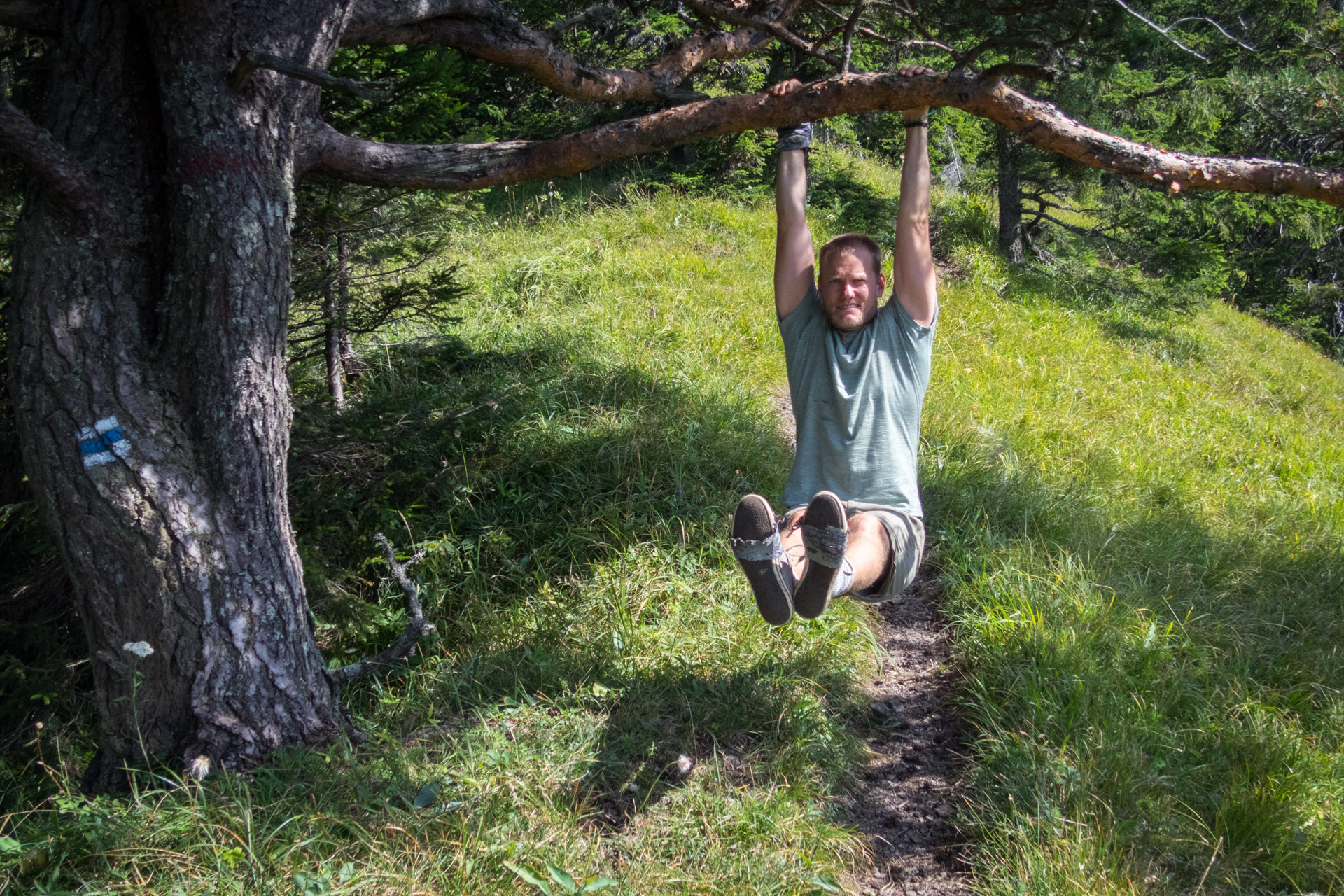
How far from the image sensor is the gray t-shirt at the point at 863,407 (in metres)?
3.60

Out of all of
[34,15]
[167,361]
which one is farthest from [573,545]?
[34,15]

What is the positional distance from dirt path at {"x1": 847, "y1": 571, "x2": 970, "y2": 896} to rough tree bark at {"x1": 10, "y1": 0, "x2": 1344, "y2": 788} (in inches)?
Answer: 91.1

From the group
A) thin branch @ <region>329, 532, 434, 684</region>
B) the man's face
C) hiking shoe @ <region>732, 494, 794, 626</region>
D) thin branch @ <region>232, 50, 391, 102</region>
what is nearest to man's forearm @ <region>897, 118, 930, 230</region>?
the man's face

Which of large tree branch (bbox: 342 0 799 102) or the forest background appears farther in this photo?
the forest background

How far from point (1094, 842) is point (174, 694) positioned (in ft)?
11.6

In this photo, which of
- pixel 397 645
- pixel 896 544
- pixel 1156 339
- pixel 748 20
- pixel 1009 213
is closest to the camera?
pixel 896 544

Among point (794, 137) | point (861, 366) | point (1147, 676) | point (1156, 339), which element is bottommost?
point (1147, 676)

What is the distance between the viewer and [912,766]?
395 cm

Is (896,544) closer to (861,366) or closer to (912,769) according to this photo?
(861,366)

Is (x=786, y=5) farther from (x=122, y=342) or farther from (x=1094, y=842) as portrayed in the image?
(x=1094, y=842)

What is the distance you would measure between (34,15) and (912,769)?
4.72m

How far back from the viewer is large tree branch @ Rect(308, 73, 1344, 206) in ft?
11.4

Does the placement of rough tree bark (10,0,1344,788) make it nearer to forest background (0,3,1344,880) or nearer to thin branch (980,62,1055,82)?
thin branch (980,62,1055,82)

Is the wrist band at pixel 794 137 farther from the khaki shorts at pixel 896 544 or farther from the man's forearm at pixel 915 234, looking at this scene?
the khaki shorts at pixel 896 544
